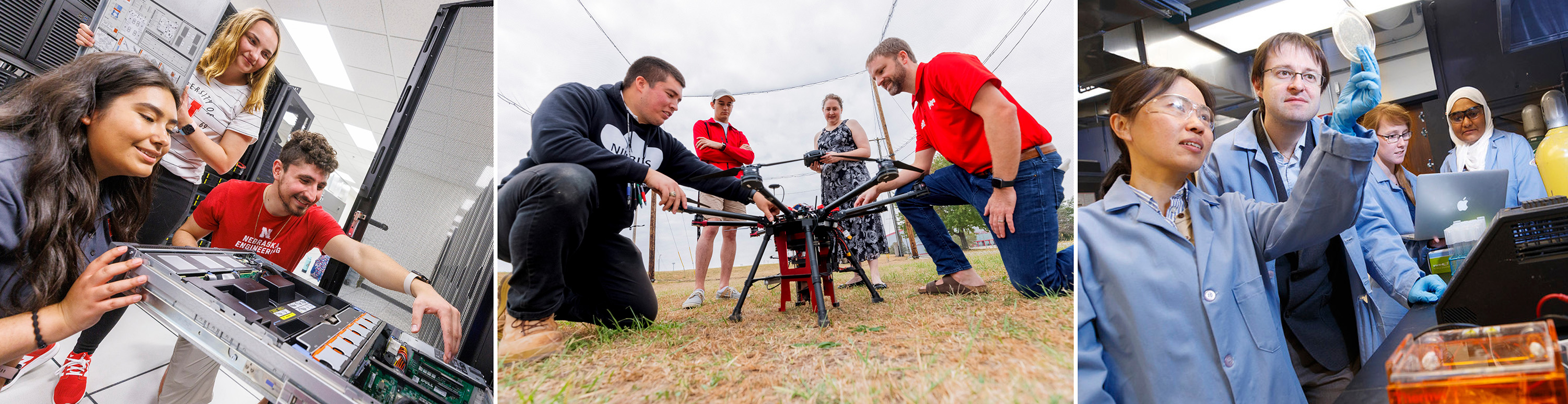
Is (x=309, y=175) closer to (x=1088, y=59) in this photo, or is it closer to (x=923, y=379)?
(x=923, y=379)

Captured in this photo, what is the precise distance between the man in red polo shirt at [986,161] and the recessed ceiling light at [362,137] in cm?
148

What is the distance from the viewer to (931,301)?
3.53 feet

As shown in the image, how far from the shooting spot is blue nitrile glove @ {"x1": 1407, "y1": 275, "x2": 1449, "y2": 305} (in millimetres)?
1444

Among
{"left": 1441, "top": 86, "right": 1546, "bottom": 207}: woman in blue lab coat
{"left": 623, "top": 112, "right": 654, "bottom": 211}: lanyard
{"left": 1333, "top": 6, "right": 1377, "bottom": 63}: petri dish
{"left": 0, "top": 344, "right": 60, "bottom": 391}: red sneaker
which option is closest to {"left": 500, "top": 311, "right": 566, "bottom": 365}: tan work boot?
{"left": 623, "top": 112, "right": 654, "bottom": 211}: lanyard

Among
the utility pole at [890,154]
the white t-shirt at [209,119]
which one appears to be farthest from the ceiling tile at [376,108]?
the utility pole at [890,154]

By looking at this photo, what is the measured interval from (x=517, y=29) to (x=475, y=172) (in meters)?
0.79

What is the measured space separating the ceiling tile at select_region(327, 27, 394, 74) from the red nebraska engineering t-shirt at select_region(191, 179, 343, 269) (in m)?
0.45

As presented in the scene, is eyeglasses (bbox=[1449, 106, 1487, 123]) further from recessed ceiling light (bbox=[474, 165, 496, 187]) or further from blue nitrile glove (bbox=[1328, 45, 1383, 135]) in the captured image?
recessed ceiling light (bbox=[474, 165, 496, 187])

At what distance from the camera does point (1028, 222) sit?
1.15 metres

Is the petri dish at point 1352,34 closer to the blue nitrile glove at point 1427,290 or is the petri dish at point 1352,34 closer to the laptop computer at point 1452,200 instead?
the blue nitrile glove at point 1427,290

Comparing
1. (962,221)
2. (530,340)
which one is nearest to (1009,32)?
(962,221)

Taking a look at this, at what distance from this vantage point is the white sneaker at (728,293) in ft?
4.13

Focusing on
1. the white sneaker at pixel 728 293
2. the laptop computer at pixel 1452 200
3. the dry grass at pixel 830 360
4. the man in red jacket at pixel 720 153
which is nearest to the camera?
the dry grass at pixel 830 360

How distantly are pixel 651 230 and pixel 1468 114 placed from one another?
451cm
